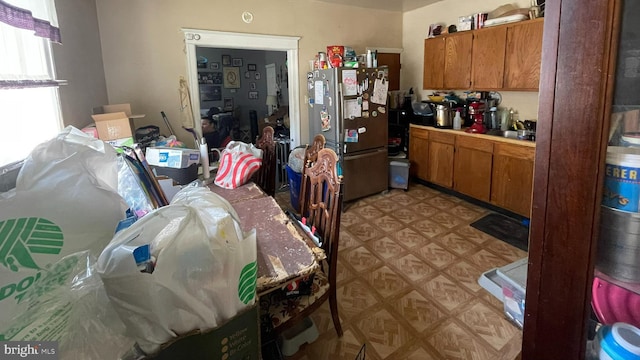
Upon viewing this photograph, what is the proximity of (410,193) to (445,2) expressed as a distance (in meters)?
2.59

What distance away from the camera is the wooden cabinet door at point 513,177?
312cm

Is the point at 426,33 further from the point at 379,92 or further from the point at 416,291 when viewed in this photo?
the point at 416,291

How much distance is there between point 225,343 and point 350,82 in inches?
129

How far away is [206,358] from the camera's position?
79 centimetres

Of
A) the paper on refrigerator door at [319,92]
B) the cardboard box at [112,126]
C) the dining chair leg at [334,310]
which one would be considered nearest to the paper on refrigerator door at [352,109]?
the paper on refrigerator door at [319,92]

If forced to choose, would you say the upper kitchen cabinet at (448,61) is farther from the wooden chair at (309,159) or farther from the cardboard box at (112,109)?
the cardboard box at (112,109)

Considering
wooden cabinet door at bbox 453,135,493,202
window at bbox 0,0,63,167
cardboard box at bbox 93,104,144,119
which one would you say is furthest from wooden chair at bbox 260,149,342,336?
wooden cabinet door at bbox 453,135,493,202

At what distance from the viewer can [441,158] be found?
412 cm

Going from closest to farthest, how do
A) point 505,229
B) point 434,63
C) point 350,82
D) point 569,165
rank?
1. point 569,165
2. point 505,229
3. point 350,82
4. point 434,63

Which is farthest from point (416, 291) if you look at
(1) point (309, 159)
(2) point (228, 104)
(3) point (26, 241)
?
(2) point (228, 104)

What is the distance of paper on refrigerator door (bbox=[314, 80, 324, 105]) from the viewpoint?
152 inches

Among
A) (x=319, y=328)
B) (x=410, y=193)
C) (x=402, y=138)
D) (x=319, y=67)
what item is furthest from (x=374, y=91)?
(x=319, y=328)

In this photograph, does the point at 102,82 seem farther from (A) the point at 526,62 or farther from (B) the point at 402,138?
(A) the point at 526,62

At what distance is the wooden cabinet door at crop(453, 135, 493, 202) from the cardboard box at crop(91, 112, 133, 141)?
11.3 feet
